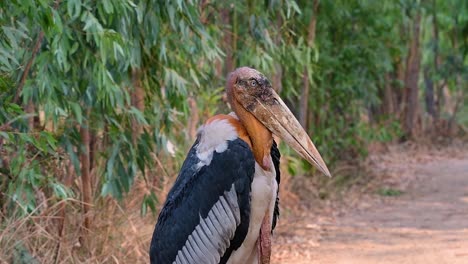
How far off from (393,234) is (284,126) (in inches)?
206

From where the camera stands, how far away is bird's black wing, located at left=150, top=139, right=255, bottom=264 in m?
4.79

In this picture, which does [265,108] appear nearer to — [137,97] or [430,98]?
[137,97]

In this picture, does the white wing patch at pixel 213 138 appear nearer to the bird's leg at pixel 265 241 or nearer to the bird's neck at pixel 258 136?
the bird's neck at pixel 258 136

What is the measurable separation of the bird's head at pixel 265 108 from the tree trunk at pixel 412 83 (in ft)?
50.0

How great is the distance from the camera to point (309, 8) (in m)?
12.5

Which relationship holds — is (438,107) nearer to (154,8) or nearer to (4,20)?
(154,8)

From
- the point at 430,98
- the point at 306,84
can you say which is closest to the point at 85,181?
the point at 306,84

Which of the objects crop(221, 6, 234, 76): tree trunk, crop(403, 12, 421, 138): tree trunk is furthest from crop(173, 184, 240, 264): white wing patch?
crop(403, 12, 421, 138): tree trunk

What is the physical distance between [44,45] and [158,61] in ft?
4.76

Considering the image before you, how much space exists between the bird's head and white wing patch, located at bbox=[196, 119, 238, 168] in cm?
18

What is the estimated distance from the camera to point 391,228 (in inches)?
410

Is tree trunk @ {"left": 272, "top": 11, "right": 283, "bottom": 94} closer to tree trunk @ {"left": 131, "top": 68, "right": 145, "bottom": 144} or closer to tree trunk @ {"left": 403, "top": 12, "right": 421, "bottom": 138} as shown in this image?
tree trunk @ {"left": 131, "top": 68, "right": 145, "bottom": 144}

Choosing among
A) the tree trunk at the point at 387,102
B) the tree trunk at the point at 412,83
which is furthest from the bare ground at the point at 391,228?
the tree trunk at the point at 387,102

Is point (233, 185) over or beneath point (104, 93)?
over
